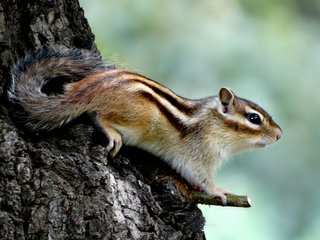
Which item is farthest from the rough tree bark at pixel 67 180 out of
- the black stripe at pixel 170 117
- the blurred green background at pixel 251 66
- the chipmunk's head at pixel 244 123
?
the blurred green background at pixel 251 66

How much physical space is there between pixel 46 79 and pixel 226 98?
722 millimetres

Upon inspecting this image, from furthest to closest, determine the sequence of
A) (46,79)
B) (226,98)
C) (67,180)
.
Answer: (226,98) → (46,79) → (67,180)

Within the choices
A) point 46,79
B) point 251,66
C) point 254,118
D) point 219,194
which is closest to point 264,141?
point 254,118

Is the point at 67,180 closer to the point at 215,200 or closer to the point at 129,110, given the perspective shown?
the point at 129,110

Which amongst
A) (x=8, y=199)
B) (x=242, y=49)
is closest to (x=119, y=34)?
(x=242, y=49)

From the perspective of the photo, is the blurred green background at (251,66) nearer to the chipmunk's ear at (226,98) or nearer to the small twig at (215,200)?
the chipmunk's ear at (226,98)

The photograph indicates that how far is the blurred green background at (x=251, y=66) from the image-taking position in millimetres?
A: 5332

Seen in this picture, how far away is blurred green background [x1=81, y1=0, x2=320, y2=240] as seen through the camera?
533 centimetres

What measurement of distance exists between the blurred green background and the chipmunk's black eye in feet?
3.46

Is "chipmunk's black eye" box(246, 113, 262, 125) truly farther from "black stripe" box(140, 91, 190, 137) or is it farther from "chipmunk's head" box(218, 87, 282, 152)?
"black stripe" box(140, 91, 190, 137)

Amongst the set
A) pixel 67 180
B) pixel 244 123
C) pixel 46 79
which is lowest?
pixel 67 180

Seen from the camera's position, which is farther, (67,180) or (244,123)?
(244,123)

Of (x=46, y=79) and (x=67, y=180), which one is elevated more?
(x=46, y=79)

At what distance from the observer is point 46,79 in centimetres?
359
